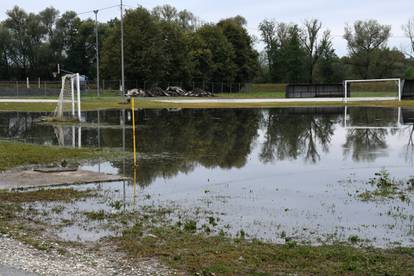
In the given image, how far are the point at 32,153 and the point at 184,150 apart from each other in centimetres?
508

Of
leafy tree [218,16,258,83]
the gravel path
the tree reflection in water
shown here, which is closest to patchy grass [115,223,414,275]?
the gravel path

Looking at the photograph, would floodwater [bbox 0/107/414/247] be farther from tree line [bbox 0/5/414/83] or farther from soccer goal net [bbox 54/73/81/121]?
tree line [bbox 0/5/414/83]

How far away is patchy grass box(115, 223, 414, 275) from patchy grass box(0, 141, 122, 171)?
28.3 ft

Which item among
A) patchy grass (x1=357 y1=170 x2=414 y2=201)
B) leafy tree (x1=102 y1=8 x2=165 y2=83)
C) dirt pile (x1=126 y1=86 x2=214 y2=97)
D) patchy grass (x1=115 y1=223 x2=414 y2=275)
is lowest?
patchy grass (x1=357 y1=170 x2=414 y2=201)

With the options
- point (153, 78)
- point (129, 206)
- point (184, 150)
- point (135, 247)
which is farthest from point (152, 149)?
point (153, 78)

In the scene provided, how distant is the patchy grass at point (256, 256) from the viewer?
22.6 feet

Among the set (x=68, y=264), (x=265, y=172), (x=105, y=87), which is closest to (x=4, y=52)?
(x=105, y=87)

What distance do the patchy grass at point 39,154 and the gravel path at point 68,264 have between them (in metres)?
8.34

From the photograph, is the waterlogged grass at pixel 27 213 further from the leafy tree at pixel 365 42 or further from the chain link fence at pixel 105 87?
the leafy tree at pixel 365 42

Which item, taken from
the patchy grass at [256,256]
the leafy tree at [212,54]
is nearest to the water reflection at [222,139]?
the patchy grass at [256,256]

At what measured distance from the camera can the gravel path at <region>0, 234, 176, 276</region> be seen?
672cm

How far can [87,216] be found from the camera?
10008 millimetres

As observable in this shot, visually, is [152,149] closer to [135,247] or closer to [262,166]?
[262,166]

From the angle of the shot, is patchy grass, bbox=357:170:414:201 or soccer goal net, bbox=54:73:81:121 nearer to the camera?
patchy grass, bbox=357:170:414:201
